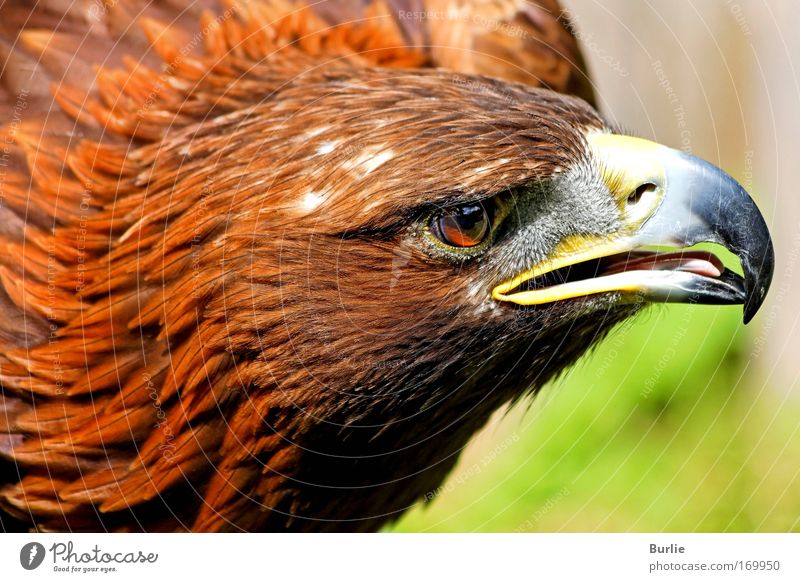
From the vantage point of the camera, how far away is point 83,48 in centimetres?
189

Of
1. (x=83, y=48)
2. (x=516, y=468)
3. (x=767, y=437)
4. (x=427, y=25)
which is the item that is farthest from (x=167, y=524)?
(x=767, y=437)

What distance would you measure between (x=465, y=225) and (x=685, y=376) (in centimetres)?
206

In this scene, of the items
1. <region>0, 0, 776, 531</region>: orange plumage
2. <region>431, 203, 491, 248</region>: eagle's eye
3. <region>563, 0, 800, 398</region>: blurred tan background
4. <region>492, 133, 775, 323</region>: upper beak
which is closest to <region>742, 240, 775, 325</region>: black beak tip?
<region>492, 133, 775, 323</region>: upper beak

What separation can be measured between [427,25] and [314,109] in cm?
71

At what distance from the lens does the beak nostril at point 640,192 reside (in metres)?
1.55

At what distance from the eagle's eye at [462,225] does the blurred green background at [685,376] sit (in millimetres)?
1543

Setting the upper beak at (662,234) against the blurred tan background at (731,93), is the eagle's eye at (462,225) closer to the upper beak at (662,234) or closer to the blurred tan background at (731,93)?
the upper beak at (662,234)

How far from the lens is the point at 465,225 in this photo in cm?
149

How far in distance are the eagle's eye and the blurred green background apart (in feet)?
5.06

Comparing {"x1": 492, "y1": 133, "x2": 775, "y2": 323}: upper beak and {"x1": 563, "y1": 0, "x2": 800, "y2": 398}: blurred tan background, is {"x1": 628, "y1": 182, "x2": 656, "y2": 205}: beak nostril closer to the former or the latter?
{"x1": 492, "y1": 133, "x2": 775, "y2": 323}: upper beak

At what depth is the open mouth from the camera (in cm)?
156
